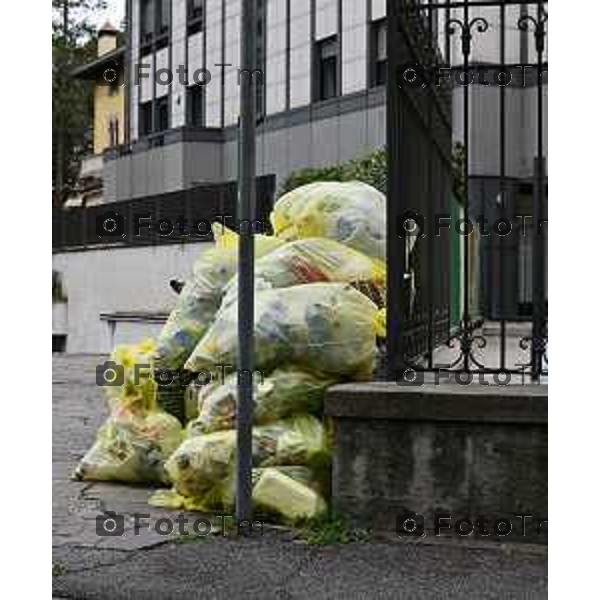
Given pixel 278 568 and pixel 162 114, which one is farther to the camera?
pixel 162 114

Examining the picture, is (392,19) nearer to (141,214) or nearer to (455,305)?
(455,305)

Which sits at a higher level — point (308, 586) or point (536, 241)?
point (536, 241)

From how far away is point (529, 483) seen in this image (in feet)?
16.7

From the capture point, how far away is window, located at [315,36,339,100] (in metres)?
25.8

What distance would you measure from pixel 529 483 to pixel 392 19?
2.37 metres

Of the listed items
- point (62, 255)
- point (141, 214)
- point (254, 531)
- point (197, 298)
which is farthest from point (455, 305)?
point (62, 255)

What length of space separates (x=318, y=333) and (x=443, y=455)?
981 mm

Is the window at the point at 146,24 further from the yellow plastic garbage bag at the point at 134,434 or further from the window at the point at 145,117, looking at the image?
the yellow plastic garbage bag at the point at 134,434

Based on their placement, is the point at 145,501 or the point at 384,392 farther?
the point at 145,501

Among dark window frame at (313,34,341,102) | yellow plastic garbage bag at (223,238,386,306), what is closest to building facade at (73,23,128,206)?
dark window frame at (313,34,341,102)

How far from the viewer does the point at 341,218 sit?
6.88m

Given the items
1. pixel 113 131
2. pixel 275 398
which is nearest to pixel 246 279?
pixel 275 398

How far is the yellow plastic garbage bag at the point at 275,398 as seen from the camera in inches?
225

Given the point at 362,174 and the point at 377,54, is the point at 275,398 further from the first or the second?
the point at 377,54
